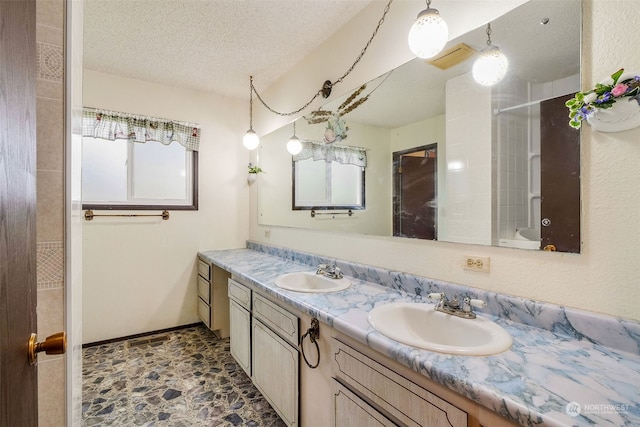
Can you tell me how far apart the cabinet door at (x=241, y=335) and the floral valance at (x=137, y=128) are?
1.77m

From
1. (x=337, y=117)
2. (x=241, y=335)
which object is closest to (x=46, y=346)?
(x=241, y=335)

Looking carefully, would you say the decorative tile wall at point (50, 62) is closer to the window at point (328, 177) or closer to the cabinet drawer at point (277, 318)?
the cabinet drawer at point (277, 318)

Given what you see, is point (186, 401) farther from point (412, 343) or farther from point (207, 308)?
point (412, 343)

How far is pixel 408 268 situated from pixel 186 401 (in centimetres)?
169

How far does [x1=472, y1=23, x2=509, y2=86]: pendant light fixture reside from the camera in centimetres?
120

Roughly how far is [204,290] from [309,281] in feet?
4.85

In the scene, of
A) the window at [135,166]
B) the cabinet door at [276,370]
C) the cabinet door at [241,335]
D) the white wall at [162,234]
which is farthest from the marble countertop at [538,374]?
the window at [135,166]

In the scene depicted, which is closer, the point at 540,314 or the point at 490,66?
the point at 540,314

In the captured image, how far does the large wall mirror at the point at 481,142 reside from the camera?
1.04 metres

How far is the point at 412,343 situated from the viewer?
0.94 meters

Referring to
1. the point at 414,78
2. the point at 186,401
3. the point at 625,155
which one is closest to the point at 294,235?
the point at 186,401

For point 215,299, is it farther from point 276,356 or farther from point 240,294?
point 276,356

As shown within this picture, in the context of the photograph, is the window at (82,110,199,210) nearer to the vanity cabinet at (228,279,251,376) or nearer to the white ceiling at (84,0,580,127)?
the white ceiling at (84,0,580,127)

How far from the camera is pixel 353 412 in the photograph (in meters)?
1.10
